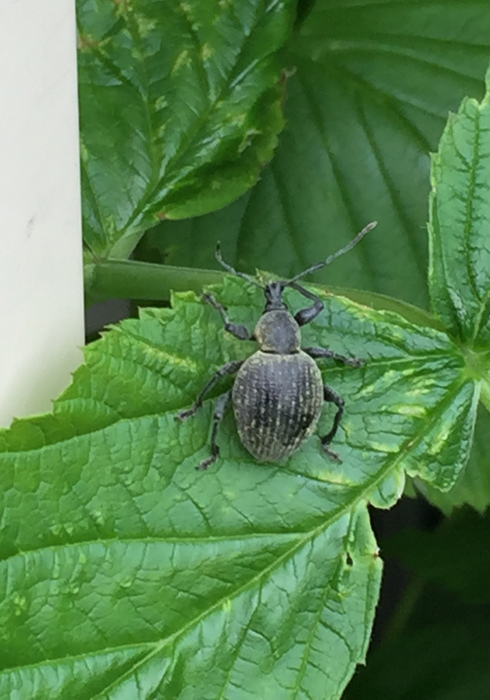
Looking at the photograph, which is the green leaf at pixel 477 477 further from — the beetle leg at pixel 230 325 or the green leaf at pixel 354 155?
the beetle leg at pixel 230 325

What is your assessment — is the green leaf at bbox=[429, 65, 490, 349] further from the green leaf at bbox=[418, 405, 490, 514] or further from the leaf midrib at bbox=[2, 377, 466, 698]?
the green leaf at bbox=[418, 405, 490, 514]

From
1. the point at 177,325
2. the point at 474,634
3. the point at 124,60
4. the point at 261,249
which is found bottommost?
the point at 474,634

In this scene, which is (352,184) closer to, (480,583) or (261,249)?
(261,249)

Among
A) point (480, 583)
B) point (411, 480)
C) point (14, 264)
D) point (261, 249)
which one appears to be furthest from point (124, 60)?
point (480, 583)

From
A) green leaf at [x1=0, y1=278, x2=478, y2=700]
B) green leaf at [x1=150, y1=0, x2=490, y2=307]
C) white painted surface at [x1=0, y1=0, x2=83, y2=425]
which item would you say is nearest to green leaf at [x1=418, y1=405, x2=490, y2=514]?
green leaf at [x1=150, y1=0, x2=490, y2=307]

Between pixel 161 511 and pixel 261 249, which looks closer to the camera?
pixel 161 511

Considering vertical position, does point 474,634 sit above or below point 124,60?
below

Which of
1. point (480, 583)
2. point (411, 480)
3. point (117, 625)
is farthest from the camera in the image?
point (480, 583)
